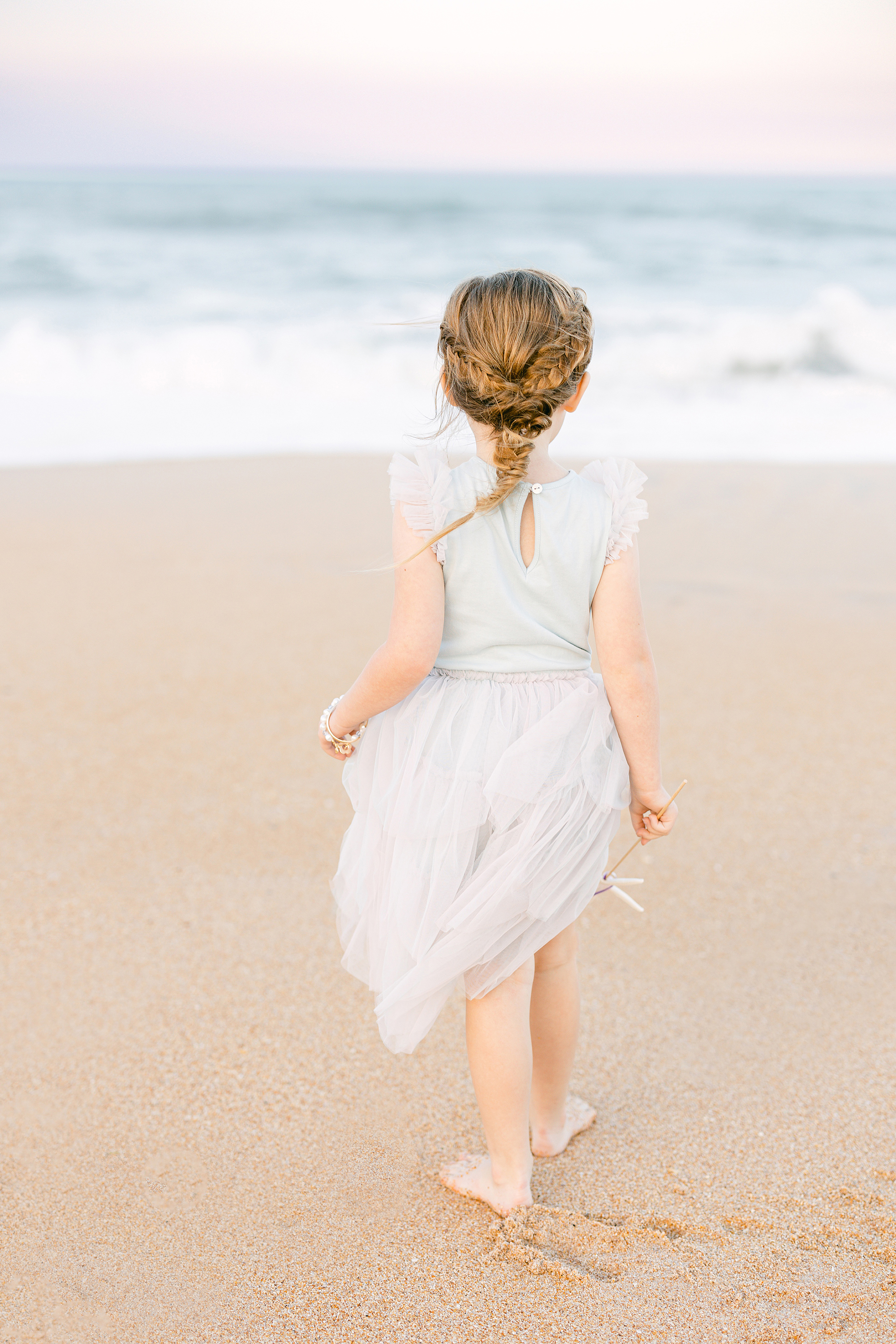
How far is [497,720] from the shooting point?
1.64 m

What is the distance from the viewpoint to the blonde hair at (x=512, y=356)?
1486 mm

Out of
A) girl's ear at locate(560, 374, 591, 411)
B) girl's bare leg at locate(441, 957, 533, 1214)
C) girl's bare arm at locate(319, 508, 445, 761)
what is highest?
girl's ear at locate(560, 374, 591, 411)

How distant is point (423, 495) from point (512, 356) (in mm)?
231

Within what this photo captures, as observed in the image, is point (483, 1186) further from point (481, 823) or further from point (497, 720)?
point (497, 720)

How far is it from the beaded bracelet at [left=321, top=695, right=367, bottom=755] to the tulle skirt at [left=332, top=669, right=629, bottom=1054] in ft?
0.10

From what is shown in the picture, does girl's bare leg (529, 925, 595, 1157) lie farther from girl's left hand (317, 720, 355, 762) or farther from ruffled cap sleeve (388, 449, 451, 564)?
ruffled cap sleeve (388, 449, 451, 564)

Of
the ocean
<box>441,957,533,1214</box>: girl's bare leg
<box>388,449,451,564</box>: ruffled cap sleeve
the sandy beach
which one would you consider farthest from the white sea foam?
<box>441,957,533,1214</box>: girl's bare leg

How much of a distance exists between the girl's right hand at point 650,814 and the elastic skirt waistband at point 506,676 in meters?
0.23

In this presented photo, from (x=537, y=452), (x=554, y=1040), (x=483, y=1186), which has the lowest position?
(x=483, y=1186)

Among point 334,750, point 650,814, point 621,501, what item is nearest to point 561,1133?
point 650,814

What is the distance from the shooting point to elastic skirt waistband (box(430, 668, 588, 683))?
167 centimetres

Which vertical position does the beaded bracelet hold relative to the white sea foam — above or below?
above

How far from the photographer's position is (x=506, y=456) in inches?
61.1

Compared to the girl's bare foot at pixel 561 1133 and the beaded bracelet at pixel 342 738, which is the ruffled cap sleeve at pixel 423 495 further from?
the girl's bare foot at pixel 561 1133
